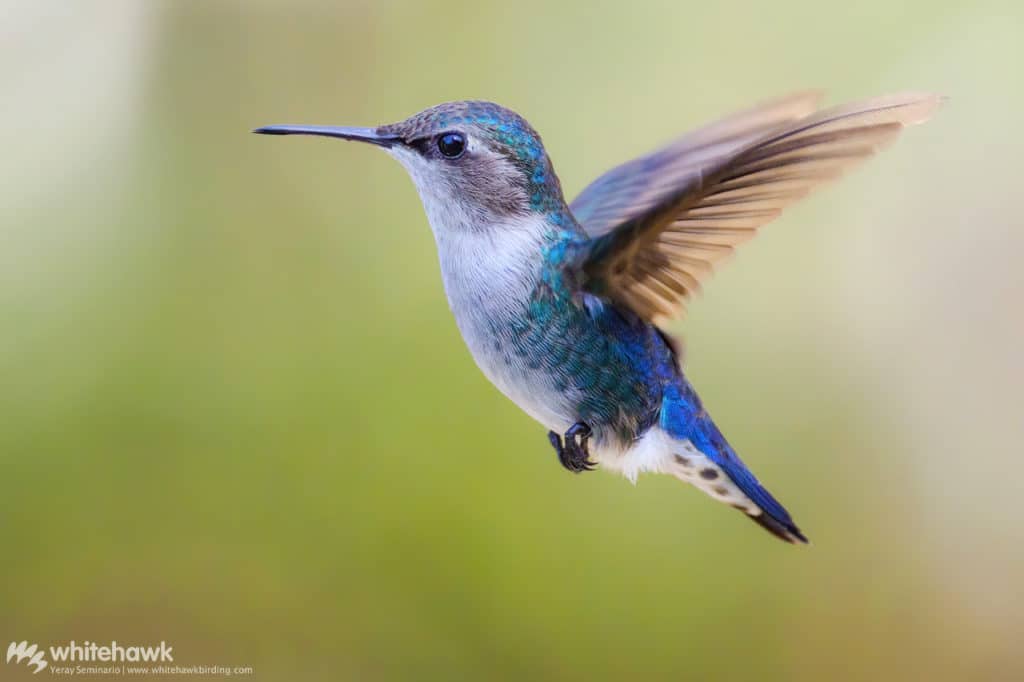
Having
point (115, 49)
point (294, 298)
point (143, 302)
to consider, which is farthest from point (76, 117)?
point (294, 298)

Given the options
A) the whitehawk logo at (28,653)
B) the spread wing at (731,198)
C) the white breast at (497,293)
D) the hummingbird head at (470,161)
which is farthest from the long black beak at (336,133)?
the whitehawk logo at (28,653)

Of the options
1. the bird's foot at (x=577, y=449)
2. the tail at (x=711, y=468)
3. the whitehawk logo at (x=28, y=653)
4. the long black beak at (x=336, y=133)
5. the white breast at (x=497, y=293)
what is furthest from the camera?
the whitehawk logo at (x=28, y=653)

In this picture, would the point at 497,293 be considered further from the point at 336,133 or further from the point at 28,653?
the point at 28,653

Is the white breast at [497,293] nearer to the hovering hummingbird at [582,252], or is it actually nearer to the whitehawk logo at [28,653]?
the hovering hummingbird at [582,252]

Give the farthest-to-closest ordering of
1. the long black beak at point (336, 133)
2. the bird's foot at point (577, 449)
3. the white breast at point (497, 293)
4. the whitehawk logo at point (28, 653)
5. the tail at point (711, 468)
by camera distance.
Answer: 1. the whitehawk logo at point (28, 653)
2. the tail at point (711, 468)
3. the bird's foot at point (577, 449)
4. the white breast at point (497, 293)
5. the long black beak at point (336, 133)

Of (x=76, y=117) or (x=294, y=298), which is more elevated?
(x=76, y=117)

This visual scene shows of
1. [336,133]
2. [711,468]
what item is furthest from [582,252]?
[711,468]

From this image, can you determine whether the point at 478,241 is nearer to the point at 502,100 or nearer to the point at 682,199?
the point at 682,199
